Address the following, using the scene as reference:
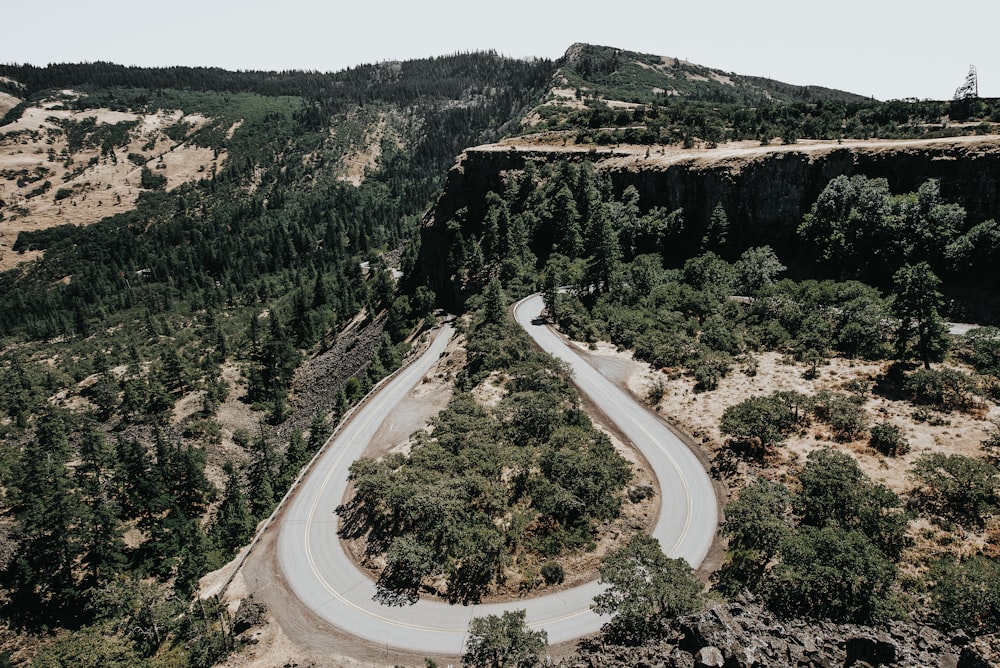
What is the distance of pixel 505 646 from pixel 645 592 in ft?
28.5

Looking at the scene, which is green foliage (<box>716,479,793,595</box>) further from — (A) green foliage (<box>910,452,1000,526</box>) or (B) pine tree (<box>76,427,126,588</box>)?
(B) pine tree (<box>76,427,126,588</box>)

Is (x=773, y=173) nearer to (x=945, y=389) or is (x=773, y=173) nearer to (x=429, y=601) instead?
(x=945, y=389)

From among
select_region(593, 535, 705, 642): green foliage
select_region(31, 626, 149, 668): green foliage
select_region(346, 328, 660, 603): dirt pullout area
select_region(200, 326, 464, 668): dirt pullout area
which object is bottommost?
select_region(31, 626, 149, 668): green foliage

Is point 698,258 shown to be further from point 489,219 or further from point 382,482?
point 382,482

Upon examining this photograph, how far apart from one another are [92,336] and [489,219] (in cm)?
13299

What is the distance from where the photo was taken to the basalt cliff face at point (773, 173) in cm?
7006

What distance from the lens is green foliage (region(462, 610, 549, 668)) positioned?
27.6 metres

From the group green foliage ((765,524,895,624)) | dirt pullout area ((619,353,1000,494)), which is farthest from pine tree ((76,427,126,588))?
green foliage ((765,524,895,624))

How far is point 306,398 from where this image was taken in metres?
110

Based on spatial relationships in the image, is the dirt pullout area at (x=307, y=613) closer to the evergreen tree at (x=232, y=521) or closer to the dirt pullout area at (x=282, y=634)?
the dirt pullout area at (x=282, y=634)

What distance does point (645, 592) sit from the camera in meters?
29.7

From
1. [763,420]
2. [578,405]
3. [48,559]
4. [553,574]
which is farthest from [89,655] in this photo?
[763,420]

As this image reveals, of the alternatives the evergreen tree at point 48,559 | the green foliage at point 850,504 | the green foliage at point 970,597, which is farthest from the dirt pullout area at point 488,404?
the evergreen tree at point 48,559

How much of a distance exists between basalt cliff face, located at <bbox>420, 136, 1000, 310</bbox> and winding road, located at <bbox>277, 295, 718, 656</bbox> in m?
45.8
